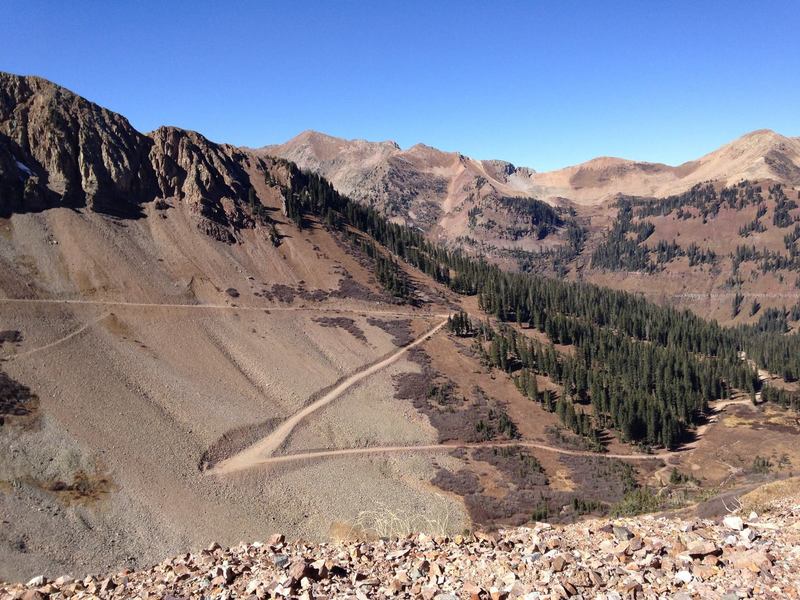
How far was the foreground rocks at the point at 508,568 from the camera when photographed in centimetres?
1309

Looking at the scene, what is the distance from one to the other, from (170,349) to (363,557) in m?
78.9

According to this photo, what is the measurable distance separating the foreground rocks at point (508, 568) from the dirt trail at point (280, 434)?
4871 cm

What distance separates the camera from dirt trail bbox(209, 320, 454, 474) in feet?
220

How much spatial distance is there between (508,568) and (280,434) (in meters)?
65.5

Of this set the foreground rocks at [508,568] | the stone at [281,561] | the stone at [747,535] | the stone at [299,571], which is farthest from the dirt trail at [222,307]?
the stone at [747,535]

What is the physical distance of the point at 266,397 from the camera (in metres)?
84.2

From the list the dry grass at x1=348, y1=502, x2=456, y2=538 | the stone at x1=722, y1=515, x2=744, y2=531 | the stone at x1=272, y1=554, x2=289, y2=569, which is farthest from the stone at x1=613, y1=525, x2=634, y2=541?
the stone at x1=272, y1=554, x2=289, y2=569

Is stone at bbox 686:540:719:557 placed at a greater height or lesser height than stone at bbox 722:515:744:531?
greater

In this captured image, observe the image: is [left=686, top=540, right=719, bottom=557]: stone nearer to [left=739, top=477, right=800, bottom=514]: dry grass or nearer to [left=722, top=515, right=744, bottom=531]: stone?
[left=722, top=515, right=744, bottom=531]: stone

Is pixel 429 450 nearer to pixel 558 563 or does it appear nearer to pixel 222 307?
pixel 222 307

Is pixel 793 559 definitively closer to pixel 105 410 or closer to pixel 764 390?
pixel 105 410

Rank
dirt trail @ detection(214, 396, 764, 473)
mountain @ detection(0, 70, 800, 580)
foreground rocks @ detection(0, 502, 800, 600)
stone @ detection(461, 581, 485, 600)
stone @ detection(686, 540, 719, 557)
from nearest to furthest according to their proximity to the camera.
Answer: foreground rocks @ detection(0, 502, 800, 600), stone @ detection(461, 581, 485, 600), stone @ detection(686, 540, 719, 557), mountain @ detection(0, 70, 800, 580), dirt trail @ detection(214, 396, 764, 473)

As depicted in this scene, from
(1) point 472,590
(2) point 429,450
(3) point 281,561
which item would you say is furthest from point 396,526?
(2) point 429,450

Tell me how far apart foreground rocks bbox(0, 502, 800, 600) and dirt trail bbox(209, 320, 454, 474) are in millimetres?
48705
